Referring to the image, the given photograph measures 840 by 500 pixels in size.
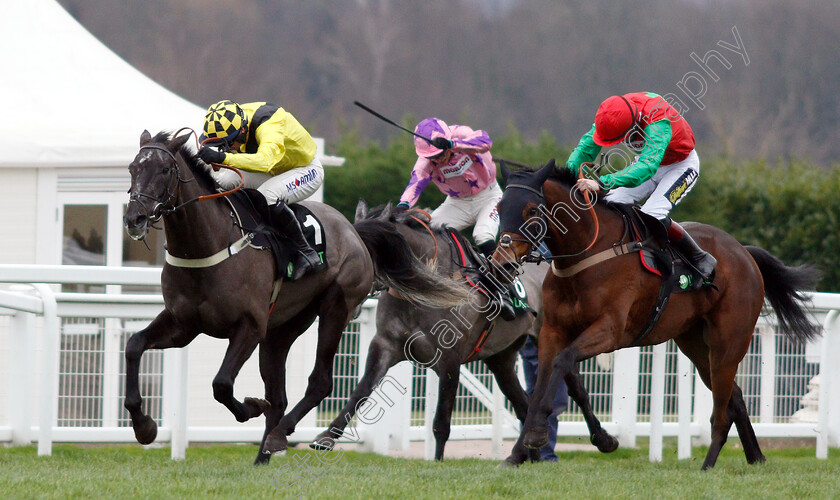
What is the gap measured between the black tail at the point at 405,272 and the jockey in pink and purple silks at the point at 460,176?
501 mm

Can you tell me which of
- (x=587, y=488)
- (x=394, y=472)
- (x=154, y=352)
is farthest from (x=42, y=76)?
(x=587, y=488)

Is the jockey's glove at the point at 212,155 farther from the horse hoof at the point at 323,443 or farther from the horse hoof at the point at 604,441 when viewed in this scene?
the horse hoof at the point at 604,441

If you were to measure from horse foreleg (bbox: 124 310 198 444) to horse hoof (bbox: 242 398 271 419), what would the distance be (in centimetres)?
45

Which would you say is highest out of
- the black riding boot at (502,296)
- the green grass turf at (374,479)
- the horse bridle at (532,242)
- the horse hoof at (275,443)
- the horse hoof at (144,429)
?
the horse bridle at (532,242)

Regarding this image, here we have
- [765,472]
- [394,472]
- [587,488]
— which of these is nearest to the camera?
[587,488]

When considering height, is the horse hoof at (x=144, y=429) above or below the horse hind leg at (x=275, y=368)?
below

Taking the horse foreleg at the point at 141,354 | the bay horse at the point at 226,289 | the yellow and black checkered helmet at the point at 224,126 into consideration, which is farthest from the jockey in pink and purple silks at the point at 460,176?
the horse foreleg at the point at 141,354

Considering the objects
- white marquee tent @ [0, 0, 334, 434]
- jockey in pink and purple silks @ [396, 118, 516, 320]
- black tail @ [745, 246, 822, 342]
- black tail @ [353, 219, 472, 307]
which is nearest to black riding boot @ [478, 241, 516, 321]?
jockey in pink and purple silks @ [396, 118, 516, 320]

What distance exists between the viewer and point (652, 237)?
6.10 m

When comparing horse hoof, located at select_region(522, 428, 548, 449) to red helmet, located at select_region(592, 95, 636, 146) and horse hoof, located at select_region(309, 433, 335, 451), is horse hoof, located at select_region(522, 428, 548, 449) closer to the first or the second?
horse hoof, located at select_region(309, 433, 335, 451)

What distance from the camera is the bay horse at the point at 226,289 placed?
16.9 ft

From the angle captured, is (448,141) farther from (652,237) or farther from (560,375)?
(560,375)

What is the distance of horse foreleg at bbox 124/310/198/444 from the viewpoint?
5332 mm

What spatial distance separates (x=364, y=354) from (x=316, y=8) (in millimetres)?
26213
